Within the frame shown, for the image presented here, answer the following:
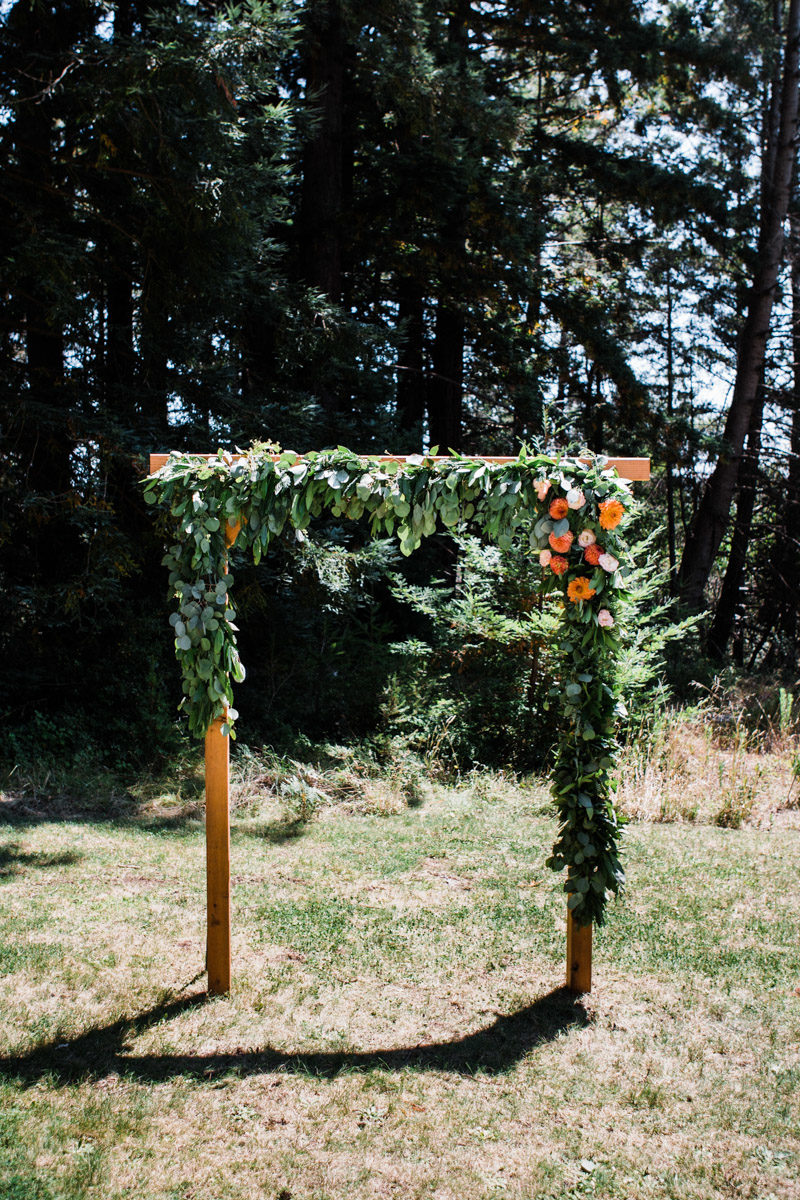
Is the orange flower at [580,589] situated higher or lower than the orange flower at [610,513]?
lower

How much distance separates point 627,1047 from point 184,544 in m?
2.67

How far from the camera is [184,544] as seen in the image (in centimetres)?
368

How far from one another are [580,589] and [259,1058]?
220 centimetres

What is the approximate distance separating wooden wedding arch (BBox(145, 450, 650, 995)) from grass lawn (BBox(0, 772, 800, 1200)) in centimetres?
24

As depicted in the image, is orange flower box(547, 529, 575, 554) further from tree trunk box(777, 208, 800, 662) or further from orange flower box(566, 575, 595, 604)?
tree trunk box(777, 208, 800, 662)

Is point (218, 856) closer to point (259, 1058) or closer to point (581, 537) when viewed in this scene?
point (259, 1058)

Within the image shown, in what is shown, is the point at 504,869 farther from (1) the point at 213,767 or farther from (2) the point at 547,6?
(2) the point at 547,6

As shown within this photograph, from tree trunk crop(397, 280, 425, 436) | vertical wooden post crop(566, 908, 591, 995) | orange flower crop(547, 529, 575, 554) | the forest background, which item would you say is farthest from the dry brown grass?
tree trunk crop(397, 280, 425, 436)

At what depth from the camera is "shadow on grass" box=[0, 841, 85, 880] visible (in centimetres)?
532

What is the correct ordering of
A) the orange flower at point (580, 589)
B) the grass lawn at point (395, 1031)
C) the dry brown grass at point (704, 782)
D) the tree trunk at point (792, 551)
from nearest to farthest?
the grass lawn at point (395, 1031), the orange flower at point (580, 589), the dry brown grass at point (704, 782), the tree trunk at point (792, 551)

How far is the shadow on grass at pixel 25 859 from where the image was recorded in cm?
532

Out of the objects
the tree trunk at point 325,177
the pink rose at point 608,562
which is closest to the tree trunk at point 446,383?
the tree trunk at point 325,177

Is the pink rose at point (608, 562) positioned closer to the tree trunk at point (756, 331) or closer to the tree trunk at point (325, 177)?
the tree trunk at point (325, 177)

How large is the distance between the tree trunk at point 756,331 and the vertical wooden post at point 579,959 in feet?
29.1
